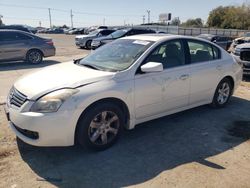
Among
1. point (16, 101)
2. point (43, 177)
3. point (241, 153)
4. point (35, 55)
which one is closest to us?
Answer: point (43, 177)

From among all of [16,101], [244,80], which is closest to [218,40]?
[244,80]

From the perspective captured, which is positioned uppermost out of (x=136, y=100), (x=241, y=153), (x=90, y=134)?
(x=136, y=100)

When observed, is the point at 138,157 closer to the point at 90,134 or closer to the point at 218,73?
the point at 90,134

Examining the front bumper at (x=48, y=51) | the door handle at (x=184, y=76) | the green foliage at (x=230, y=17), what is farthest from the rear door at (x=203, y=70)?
the green foliage at (x=230, y=17)

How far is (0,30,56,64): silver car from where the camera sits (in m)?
12.1

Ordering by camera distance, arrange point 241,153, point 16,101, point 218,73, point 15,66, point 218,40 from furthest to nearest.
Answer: point 218,40 < point 15,66 < point 218,73 < point 241,153 < point 16,101

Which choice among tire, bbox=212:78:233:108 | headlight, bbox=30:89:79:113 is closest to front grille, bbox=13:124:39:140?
headlight, bbox=30:89:79:113

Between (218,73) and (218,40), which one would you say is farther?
(218,40)

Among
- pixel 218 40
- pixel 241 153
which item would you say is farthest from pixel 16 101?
pixel 218 40

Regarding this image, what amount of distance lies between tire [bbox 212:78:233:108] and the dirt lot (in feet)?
2.72

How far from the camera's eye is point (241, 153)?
424 centimetres

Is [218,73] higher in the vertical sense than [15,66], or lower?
higher

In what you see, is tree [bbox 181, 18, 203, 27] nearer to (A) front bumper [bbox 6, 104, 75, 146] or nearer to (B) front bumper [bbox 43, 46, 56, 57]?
(B) front bumper [bbox 43, 46, 56, 57]

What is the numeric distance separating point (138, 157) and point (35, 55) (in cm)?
1020
